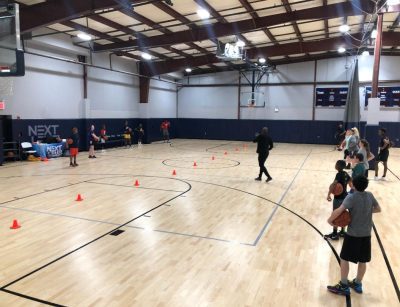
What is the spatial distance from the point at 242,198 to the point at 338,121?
18114 millimetres

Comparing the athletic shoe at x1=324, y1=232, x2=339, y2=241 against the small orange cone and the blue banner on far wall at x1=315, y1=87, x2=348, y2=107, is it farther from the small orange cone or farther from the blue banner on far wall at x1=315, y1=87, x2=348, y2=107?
the blue banner on far wall at x1=315, y1=87, x2=348, y2=107

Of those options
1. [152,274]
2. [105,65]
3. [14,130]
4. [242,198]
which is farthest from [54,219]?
[105,65]

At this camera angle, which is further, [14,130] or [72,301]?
[14,130]

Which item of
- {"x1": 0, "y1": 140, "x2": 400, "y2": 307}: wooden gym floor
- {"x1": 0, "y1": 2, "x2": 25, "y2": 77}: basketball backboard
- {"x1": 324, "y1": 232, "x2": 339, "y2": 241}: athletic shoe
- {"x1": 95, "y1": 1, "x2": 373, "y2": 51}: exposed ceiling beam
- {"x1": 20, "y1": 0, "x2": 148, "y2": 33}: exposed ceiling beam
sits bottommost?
{"x1": 0, "y1": 140, "x2": 400, "y2": 307}: wooden gym floor

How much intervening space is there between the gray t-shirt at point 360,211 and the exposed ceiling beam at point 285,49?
17240mm

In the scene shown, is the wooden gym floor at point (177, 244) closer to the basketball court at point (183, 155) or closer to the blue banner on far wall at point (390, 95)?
the basketball court at point (183, 155)

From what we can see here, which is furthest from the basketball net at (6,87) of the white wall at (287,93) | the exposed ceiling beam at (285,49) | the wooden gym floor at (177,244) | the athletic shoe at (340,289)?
the white wall at (287,93)

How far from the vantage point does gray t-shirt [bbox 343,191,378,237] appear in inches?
145

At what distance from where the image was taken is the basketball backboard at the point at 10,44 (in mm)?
9008

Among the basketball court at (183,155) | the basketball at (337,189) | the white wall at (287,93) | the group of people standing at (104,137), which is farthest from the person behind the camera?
the white wall at (287,93)

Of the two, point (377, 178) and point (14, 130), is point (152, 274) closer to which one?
point (377, 178)

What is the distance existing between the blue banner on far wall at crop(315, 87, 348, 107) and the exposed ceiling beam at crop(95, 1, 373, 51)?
36.3 ft

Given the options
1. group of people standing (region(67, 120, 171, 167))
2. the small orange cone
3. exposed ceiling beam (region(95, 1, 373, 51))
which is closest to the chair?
group of people standing (region(67, 120, 171, 167))

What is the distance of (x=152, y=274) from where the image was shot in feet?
14.2
